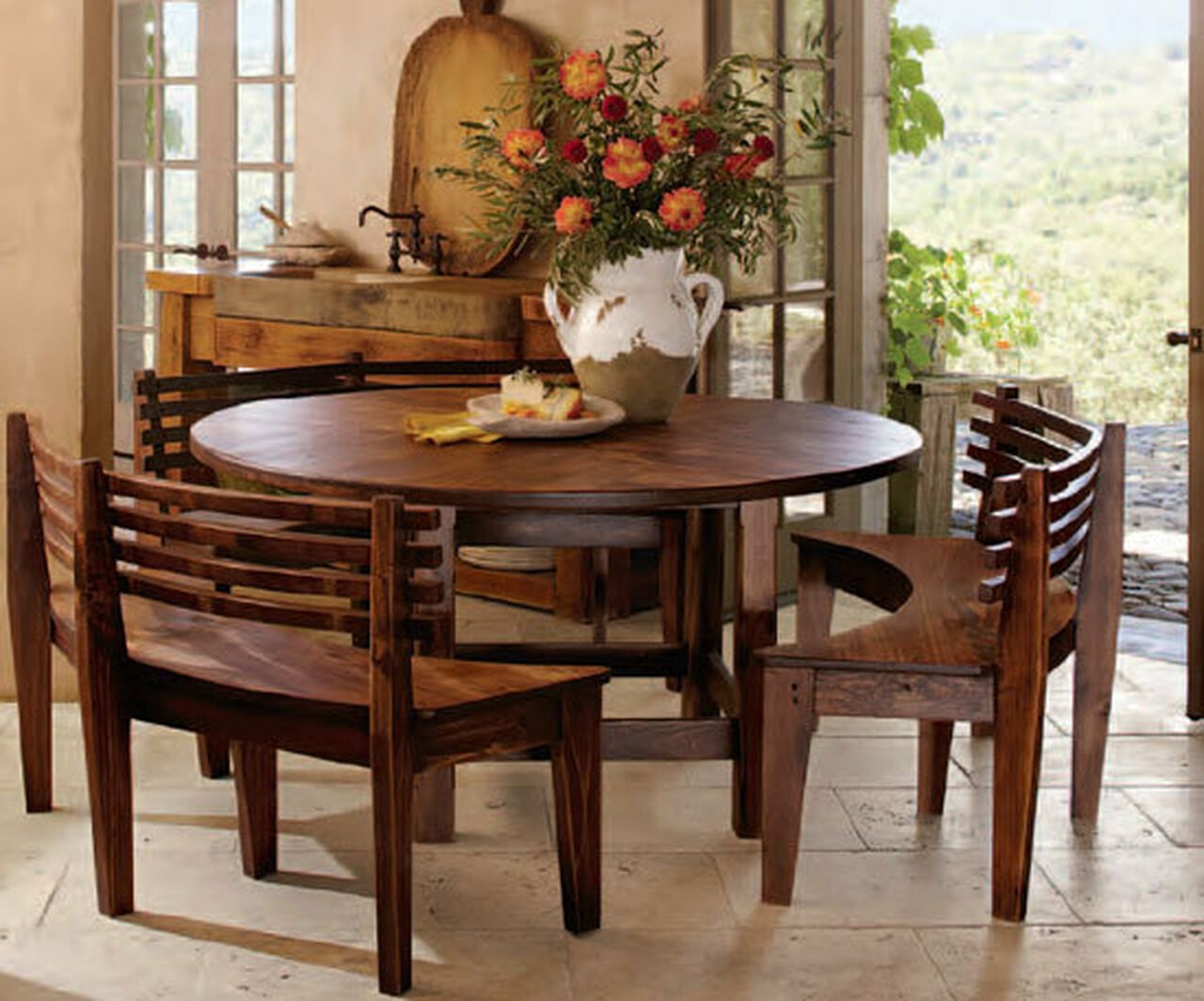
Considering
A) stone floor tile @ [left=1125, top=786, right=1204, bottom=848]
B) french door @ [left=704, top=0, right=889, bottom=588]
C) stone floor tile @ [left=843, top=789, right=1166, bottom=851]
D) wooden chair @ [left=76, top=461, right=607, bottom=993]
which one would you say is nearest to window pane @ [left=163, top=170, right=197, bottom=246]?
french door @ [left=704, top=0, right=889, bottom=588]

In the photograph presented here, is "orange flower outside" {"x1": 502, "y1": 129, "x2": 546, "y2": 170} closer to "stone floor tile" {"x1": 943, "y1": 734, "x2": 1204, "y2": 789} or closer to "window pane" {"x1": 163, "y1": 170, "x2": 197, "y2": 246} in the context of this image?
"stone floor tile" {"x1": 943, "y1": 734, "x2": 1204, "y2": 789}

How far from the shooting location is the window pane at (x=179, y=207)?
26.2 feet

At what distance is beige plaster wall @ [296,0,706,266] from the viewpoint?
6.19 meters

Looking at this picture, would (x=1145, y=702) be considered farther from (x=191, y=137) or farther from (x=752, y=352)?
(x=191, y=137)

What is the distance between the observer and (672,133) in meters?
3.53

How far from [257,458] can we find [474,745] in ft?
2.27

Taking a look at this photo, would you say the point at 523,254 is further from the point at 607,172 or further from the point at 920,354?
the point at 607,172

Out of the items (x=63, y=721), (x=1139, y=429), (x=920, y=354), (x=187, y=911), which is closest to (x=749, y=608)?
(x=187, y=911)

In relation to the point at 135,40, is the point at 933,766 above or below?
below

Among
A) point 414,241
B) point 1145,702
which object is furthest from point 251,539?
point 414,241

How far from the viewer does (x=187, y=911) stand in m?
3.22

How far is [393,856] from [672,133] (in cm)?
140

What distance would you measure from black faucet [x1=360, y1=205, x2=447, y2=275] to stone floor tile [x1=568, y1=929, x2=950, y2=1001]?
3.16 meters

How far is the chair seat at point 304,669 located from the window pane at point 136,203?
5145 mm
